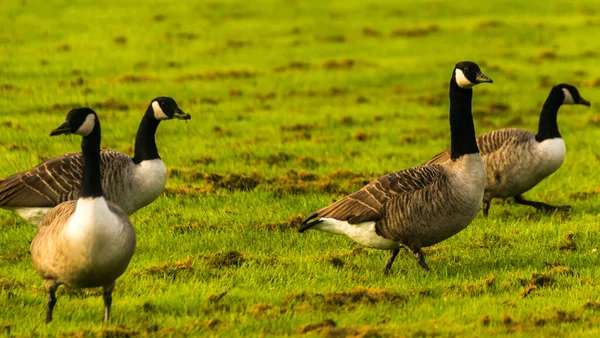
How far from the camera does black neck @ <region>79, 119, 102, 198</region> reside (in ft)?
29.9

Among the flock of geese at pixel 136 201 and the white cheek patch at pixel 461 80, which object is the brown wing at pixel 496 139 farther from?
the white cheek patch at pixel 461 80

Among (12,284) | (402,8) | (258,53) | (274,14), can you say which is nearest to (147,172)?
(12,284)

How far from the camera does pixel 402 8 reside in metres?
39.6

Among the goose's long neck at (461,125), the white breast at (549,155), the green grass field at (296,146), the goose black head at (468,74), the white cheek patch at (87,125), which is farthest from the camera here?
the white breast at (549,155)

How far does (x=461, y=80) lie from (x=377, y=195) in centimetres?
184

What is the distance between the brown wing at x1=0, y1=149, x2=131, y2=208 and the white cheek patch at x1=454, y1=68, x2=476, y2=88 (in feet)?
14.6

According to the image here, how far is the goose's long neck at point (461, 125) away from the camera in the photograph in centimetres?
1202

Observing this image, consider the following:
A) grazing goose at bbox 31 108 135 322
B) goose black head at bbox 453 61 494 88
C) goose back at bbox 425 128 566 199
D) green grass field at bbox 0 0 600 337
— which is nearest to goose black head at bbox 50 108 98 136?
grazing goose at bbox 31 108 135 322

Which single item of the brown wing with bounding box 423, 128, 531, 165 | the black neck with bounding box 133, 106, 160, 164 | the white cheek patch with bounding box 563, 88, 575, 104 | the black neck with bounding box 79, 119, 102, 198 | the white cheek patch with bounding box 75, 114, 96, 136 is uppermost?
the white cheek patch with bounding box 75, 114, 96, 136

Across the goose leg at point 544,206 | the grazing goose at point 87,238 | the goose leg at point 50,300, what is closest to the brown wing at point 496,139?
the goose leg at point 544,206

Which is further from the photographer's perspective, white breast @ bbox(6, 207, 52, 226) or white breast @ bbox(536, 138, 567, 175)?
white breast @ bbox(536, 138, 567, 175)

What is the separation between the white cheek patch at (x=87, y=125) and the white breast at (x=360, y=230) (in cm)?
336

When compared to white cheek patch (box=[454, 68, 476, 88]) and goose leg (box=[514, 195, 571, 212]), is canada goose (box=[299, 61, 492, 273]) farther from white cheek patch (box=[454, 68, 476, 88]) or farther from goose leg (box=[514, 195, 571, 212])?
goose leg (box=[514, 195, 571, 212])

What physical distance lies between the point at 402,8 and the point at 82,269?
3195 centimetres
